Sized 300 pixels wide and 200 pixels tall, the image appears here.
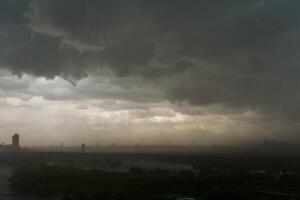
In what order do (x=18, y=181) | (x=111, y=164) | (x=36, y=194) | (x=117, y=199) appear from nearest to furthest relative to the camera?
1. (x=117, y=199)
2. (x=36, y=194)
3. (x=18, y=181)
4. (x=111, y=164)

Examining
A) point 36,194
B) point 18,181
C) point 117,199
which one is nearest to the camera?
point 117,199

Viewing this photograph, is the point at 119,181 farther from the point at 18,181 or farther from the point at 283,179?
the point at 283,179

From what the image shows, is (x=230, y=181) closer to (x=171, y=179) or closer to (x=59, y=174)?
(x=171, y=179)

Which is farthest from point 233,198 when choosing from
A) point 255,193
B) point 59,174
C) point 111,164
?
point 111,164

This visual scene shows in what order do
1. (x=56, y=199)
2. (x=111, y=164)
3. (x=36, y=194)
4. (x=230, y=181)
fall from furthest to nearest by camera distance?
(x=111, y=164) < (x=230, y=181) < (x=36, y=194) < (x=56, y=199)

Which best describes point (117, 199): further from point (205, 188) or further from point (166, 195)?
point (205, 188)

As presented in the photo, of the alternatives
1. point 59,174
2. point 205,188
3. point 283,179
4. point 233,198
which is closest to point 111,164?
point 59,174

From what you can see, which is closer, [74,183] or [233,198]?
[233,198]

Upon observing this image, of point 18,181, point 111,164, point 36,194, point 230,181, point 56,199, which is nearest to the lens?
point 56,199

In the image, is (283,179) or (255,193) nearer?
(255,193)
